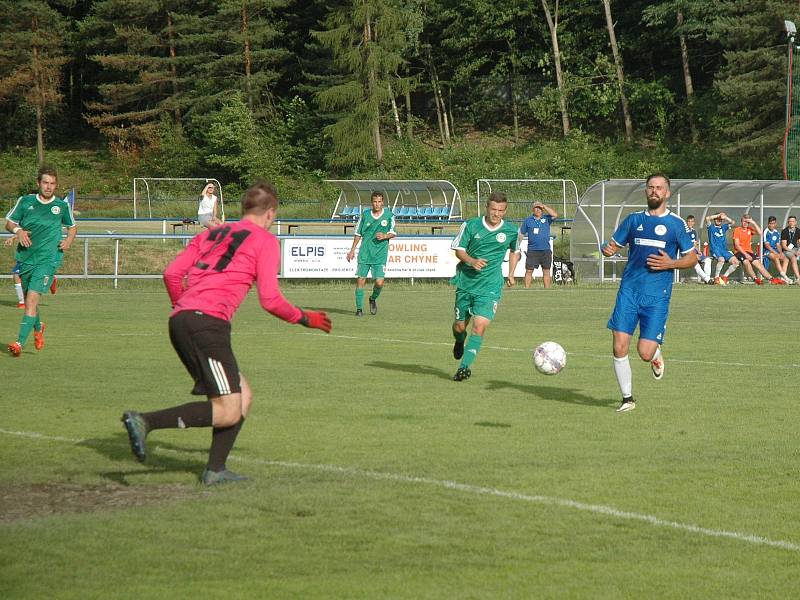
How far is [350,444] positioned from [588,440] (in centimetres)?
179

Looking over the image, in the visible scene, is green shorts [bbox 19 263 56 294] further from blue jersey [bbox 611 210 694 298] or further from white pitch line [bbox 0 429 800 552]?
blue jersey [bbox 611 210 694 298]

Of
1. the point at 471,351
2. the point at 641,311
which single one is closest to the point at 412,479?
the point at 641,311

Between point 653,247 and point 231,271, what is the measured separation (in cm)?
461

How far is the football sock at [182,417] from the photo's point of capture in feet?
22.5

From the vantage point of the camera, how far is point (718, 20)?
55656 mm

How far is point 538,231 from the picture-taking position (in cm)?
2794

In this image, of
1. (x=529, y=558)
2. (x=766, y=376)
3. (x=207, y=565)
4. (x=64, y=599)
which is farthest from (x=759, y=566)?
(x=766, y=376)

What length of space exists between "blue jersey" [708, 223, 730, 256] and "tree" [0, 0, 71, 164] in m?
47.4

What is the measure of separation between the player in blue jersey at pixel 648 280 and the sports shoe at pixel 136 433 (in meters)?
4.80

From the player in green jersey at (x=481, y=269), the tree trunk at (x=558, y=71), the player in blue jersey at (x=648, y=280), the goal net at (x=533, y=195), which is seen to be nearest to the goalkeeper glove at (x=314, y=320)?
the player in blue jersey at (x=648, y=280)

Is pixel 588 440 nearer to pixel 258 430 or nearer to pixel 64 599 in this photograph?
pixel 258 430

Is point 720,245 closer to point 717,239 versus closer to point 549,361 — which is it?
point 717,239

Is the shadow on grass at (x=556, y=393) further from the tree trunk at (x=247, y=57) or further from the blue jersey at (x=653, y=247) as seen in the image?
the tree trunk at (x=247, y=57)

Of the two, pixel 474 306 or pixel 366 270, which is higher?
pixel 366 270
